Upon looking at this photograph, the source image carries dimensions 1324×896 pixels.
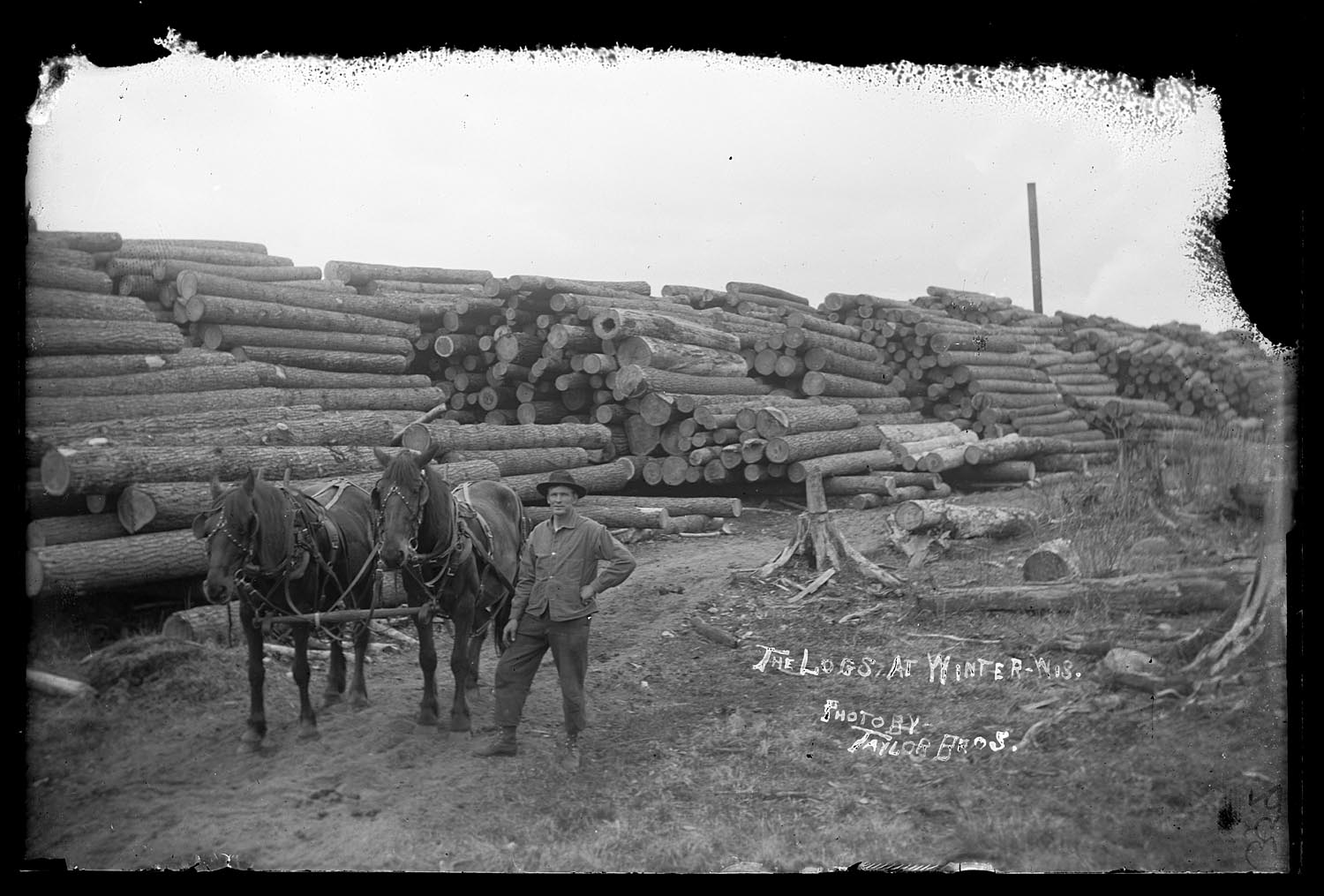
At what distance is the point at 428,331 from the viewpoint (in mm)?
15445

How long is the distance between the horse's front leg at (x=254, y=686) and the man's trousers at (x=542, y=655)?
1.46 metres

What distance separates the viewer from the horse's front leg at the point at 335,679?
694 centimetres

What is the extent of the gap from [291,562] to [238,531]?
0.47 meters

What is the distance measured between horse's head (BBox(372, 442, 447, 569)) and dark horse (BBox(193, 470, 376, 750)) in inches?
21.7

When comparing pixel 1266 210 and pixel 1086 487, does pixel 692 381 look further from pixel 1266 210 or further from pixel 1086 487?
pixel 1266 210

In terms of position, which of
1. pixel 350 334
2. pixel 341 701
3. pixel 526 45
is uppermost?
pixel 526 45

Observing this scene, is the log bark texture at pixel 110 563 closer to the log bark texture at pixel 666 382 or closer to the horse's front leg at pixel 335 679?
the horse's front leg at pixel 335 679

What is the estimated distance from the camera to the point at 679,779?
19.0 feet

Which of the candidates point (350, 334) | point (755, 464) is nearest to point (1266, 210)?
point (755, 464)

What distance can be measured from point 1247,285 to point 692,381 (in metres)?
9.82

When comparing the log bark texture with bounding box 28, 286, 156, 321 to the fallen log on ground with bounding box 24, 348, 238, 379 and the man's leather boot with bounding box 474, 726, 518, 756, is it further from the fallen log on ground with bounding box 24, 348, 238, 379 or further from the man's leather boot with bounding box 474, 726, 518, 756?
the man's leather boot with bounding box 474, 726, 518, 756

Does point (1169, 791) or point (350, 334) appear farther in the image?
point (350, 334)

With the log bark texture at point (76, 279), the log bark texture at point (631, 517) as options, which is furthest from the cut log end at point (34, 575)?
the log bark texture at point (631, 517)

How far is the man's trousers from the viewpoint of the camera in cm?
605
